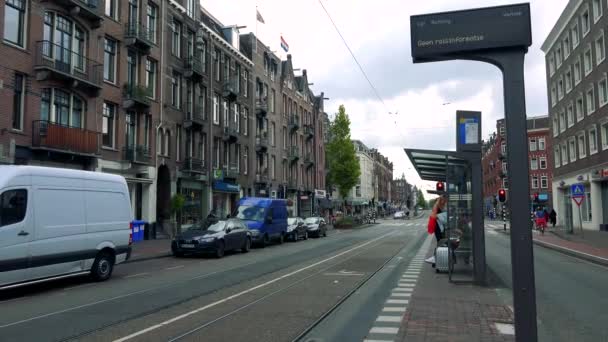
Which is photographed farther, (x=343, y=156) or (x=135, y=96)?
(x=343, y=156)

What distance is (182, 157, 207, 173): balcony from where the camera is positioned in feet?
108

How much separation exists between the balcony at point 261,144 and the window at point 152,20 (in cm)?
1690

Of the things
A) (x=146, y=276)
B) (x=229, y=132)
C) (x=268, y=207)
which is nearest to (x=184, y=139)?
(x=229, y=132)

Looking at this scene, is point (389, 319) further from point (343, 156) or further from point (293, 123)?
point (293, 123)

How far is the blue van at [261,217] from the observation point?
25.2 m

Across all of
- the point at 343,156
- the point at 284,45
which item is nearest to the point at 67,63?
the point at 343,156

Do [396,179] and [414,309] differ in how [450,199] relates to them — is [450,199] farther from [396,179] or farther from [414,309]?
[396,179]

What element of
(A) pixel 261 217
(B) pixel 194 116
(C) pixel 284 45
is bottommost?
(A) pixel 261 217

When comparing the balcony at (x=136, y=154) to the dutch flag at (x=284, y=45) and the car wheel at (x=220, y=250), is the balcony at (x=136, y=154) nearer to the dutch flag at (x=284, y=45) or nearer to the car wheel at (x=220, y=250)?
the car wheel at (x=220, y=250)

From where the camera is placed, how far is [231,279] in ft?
43.2

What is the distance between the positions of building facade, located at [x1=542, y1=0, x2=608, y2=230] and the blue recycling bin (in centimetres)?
2437

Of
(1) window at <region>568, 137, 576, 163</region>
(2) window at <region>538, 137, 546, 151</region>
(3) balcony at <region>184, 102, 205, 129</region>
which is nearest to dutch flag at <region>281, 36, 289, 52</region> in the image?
(3) balcony at <region>184, 102, 205, 129</region>

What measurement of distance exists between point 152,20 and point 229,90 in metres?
9.51

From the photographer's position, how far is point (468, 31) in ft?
18.6
